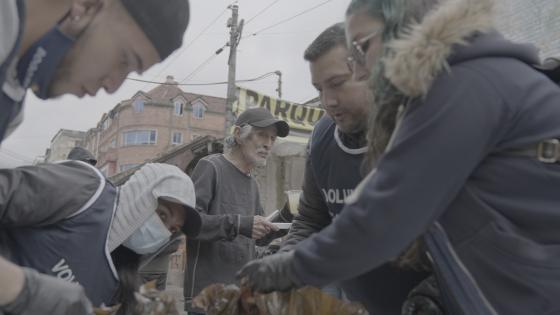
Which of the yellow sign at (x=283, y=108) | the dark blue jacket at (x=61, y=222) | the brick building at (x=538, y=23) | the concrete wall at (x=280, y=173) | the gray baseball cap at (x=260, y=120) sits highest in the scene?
the brick building at (x=538, y=23)

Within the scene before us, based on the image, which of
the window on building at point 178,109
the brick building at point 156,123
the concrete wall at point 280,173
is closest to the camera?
the concrete wall at point 280,173

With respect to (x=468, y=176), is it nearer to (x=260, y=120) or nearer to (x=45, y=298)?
(x=45, y=298)

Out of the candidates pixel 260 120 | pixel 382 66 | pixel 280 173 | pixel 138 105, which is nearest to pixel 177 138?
pixel 138 105

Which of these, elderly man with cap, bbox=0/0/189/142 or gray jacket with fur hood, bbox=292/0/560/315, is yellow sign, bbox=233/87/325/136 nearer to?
elderly man with cap, bbox=0/0/189/142

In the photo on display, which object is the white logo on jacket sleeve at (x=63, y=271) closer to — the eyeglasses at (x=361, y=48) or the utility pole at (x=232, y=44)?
the eyeglasses at (x=361, y=48)

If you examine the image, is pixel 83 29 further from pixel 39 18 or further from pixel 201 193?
pixel 201 193

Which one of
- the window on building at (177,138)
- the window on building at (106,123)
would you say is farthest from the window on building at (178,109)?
the window on building at (106,123)

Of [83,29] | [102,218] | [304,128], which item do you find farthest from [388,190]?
[304,128]

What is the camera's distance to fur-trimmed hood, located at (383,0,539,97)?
123 cm

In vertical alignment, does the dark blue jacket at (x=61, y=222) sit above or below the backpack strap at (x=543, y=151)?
below

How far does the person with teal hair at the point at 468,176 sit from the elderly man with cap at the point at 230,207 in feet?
6.03

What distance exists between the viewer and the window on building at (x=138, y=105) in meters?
47.1

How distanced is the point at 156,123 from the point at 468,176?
47967 millimetres

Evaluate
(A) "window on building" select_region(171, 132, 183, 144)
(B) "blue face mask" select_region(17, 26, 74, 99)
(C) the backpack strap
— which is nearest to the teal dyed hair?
(C) the backpack strap
